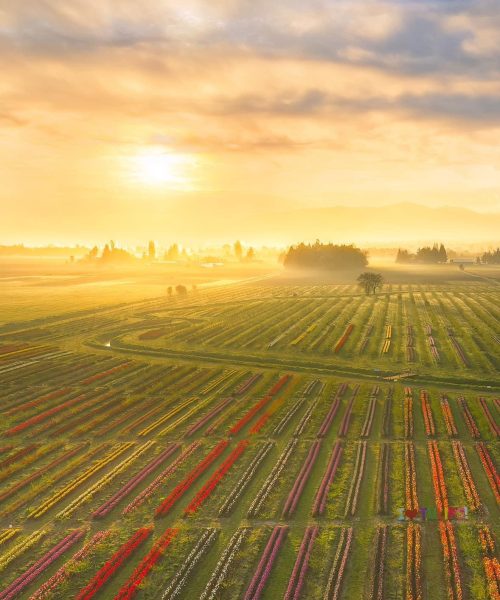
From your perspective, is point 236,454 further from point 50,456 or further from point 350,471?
point 50,456

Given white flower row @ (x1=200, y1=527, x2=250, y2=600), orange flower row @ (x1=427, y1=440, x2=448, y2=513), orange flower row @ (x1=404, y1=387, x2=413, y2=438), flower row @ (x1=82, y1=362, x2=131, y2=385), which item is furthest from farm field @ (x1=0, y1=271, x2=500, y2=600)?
flower row @ (x1=82, y1=362, x2=131, y2=385)

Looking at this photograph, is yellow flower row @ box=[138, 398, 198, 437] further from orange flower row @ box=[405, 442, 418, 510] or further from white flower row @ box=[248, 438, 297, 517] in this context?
orange flower row @ box=[405, 442, 418, 510]

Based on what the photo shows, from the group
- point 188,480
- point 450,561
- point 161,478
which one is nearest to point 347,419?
point 188,480

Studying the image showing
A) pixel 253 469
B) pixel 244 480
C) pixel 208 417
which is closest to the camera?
pixel 244 480

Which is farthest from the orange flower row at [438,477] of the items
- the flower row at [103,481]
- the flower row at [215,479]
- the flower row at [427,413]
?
the flower row at [103,481]

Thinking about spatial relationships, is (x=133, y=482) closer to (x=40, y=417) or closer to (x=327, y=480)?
(x=327, y=480)
